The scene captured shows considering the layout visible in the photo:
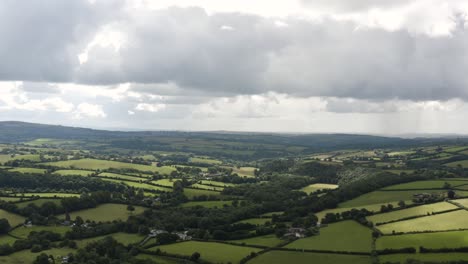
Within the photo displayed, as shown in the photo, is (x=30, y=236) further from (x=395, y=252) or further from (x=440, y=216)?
(x=440, y=216)

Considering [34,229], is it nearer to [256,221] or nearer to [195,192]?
[256,221]

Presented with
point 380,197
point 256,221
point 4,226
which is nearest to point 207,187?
point 256,221

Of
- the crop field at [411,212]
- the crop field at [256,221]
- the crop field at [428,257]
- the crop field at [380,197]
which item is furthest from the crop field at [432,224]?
the crop field at [256,221]

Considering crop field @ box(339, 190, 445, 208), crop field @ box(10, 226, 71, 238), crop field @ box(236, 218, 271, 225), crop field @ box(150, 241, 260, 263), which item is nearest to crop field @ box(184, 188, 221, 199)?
crop field @ box(236, 218, 271, 225)

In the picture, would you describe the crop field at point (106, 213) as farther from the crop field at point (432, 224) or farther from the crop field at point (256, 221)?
the crop field at point (432, 224)

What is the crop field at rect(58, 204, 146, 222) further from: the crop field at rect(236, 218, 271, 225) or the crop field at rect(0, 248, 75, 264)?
the crop field at rect(236, 218, 271, 225)
